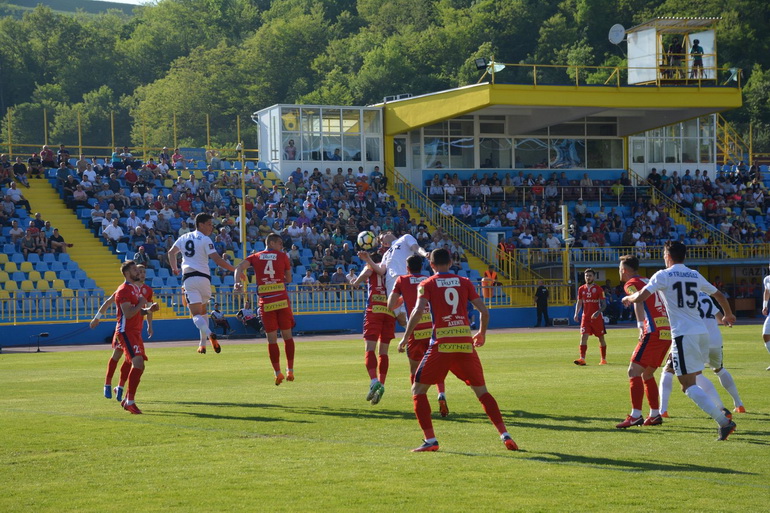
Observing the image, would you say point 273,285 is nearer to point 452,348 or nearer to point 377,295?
point 377,295

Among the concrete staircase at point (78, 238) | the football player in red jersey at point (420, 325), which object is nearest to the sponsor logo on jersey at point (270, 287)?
the football player in red jersey at point (420, 325)

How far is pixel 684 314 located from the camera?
1095 centimetres

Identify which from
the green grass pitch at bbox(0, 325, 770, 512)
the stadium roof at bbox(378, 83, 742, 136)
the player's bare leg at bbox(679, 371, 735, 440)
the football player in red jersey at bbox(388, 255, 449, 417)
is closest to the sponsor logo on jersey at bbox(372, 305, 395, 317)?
the green grass pitch at bbox(0, 325, 770, 512)

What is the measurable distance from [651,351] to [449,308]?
10.9 feet

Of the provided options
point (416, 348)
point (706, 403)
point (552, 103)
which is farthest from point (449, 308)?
point (552, 103)

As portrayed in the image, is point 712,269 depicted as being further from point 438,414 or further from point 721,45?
point 721,45

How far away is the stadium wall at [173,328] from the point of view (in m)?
32.1

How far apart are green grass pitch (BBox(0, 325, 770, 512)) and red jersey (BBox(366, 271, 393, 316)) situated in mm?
1287

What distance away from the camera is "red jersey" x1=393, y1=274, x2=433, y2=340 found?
1257cm

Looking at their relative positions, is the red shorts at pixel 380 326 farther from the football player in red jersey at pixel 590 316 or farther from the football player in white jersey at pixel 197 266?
the football player in red jersey at pixel 590 316

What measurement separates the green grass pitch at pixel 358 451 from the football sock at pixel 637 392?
33 centimetres

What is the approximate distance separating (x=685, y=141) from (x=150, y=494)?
48.3 m

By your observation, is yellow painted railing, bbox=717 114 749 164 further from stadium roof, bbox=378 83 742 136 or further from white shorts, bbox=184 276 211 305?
white shorts, bbox=184 276 211 305

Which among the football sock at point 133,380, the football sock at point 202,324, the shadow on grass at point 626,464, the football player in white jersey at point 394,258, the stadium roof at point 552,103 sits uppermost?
the stadium roof at point 552,103
